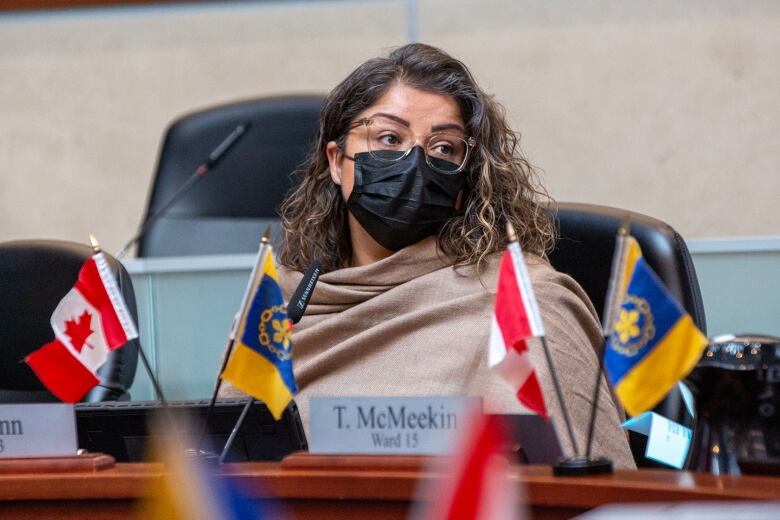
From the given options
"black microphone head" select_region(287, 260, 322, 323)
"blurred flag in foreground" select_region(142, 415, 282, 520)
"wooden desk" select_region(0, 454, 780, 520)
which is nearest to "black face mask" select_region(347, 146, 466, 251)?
"black microphone head" select_region(287, 260, 322, 323)

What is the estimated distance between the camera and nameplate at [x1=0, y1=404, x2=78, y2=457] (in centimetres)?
127

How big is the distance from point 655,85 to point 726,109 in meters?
0.23

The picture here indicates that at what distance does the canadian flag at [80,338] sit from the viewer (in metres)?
1.38

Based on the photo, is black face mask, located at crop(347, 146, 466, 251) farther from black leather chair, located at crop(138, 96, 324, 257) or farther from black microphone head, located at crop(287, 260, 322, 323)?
black leather chair, located at crop(138, 96, 324, 257)

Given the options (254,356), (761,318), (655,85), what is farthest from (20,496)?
(655,85)

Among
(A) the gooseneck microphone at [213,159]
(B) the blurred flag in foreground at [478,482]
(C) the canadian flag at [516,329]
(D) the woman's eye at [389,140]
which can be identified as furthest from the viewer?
(A) the gooseneck microphone at [213,159]

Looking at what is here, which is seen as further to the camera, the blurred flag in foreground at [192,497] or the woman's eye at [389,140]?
the woman's eye at [389,140]

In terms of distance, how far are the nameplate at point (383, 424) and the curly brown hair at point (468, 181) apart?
813 millimetres

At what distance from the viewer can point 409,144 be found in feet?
6.48

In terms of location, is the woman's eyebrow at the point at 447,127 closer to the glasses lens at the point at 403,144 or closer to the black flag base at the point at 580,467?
the glasses lens at the point at 403,144

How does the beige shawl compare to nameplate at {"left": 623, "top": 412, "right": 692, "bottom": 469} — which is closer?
nameplate at {"left": 623, "top": 412, "right": 692, "bottom": 469}

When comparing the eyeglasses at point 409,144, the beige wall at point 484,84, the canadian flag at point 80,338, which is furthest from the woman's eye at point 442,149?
the beige wall at point 484,84

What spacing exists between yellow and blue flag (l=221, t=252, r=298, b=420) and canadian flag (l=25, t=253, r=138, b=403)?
0.18m

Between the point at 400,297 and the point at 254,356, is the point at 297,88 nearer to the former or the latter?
the point at 400,297
